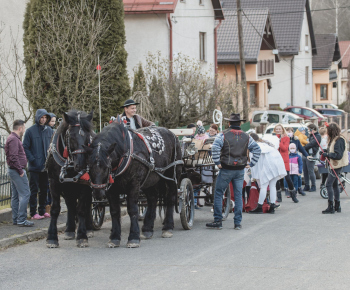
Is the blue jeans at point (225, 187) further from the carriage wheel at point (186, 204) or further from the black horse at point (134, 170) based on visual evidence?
the black horse at point (134, 170)

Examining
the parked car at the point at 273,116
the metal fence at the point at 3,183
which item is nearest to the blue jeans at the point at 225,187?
the metal fence at the point at 3,183

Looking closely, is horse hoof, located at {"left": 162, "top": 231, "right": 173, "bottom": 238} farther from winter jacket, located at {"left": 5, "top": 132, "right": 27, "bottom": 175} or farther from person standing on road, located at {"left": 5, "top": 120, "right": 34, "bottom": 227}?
winter jacket, located at {"left": 5, "top": 132, "right": 27, "bottom": 175}

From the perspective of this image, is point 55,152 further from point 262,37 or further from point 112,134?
point 262,37

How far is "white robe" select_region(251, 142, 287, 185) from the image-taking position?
1273 cm

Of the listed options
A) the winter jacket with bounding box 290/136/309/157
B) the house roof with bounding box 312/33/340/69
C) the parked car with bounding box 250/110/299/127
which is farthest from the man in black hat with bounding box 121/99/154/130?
the house roof with bounding box 312/33/340/69

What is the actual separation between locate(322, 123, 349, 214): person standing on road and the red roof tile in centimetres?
1739

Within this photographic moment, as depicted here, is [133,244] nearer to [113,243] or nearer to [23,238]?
[113,243]

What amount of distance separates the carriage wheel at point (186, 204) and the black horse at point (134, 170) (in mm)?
161

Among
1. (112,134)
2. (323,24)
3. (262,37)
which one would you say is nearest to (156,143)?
(112,134)

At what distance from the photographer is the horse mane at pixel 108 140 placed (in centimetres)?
816

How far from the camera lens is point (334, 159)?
12484 mm

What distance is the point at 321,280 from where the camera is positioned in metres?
6.73

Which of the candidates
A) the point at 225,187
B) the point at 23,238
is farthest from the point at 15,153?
the point at 225,187

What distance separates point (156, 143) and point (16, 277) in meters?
3.43
